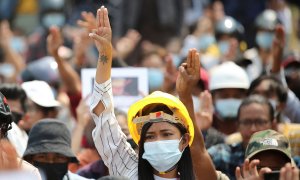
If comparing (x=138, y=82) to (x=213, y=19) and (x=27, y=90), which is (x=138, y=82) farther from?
(x=213, y=19)

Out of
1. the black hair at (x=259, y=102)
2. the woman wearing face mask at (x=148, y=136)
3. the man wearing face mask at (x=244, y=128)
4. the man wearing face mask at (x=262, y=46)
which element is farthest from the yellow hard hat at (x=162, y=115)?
the man wearing face mask at (x=262, y=46)

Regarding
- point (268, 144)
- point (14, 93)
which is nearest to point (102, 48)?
point (268, 144)

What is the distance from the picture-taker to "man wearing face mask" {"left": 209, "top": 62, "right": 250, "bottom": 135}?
36.2 feet

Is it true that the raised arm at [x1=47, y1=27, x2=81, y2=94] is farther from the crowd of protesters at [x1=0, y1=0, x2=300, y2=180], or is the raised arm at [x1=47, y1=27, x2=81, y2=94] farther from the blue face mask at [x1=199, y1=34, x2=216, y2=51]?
the blue face mask at [x1=199, y1=34, x2=216, y2=51]

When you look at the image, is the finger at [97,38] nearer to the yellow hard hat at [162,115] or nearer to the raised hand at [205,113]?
the yellow hard hat at [162,115]

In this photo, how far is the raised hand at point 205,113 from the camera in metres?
10.0

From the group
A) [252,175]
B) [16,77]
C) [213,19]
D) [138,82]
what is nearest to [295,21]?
[213,19]

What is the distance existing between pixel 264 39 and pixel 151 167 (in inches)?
247

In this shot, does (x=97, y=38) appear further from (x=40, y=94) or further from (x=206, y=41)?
(x=206, y=41)

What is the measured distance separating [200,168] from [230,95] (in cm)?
267

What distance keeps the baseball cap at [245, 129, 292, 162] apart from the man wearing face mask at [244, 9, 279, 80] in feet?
15.6

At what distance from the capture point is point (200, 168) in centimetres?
867

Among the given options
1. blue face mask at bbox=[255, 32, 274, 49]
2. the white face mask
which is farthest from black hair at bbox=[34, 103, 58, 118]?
blue face mask at bbox=[255, 32, 274, 49]

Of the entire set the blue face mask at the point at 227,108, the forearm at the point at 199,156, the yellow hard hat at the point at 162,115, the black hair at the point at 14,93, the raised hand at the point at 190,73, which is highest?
the raised hand at the point at 190,73
